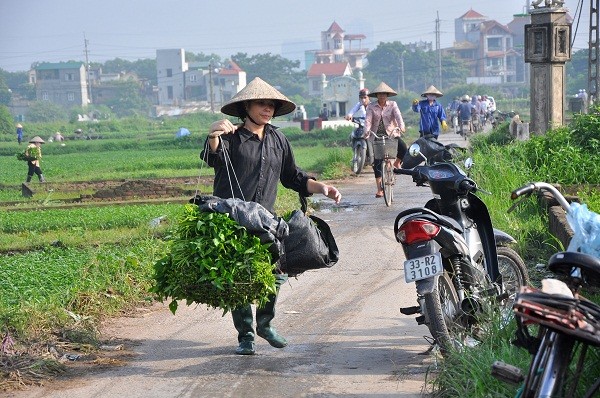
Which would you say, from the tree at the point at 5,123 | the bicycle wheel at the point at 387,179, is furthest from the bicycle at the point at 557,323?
the tree at the point at 5,123

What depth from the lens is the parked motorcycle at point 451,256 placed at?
671 cm

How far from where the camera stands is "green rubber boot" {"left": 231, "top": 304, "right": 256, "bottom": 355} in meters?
7.42

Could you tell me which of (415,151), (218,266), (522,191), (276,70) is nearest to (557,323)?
(522,191)

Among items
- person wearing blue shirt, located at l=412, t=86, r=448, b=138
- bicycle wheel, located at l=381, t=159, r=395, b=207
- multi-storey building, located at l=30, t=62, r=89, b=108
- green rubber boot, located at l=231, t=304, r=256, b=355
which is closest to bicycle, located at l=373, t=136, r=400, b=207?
bicycle wheel, located at l=381, t=159, r=395, b=207

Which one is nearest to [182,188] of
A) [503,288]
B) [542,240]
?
[542,240]

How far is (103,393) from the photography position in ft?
21.5

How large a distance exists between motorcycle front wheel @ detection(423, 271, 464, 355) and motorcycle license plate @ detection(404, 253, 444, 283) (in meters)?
0.13

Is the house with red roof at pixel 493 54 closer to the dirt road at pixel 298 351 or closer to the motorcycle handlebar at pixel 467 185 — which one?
the dirt road at pixel 298 351

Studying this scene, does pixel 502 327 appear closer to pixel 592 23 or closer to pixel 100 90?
pixel 592 23

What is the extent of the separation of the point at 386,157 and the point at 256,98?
9299 millimetres

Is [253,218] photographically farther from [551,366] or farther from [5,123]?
[5,123]

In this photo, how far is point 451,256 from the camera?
7043 mm

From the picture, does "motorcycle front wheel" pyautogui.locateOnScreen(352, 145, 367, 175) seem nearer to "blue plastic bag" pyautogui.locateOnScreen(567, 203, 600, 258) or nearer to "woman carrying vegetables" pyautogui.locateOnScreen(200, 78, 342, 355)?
"woman carrying vegetables" pyautogui.locateOnScreen(200, 78, 342, 355)

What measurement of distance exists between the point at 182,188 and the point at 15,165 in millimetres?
19408
